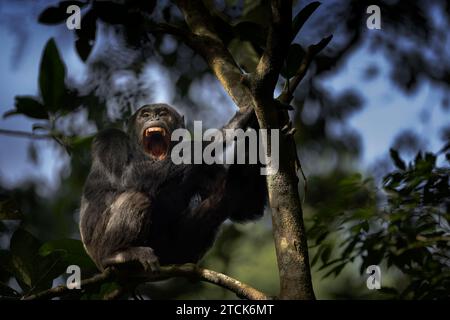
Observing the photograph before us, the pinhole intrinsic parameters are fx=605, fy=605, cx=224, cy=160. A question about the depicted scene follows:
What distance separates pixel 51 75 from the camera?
3.87m

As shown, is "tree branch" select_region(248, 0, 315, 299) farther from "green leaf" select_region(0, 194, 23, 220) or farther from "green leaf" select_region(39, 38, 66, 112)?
"green leaf" select_region(0, 194, 23, 220)

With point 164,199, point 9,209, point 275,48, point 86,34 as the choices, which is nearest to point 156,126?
point 164,199

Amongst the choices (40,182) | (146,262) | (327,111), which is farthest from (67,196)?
(327,111)

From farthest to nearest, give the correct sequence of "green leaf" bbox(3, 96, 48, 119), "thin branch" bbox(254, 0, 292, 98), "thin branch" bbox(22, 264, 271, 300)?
"green leaf" bbox(3, 96, 48, 119) → "thin branch" bbox(22, 264, 271, 300) → "thin branch" bbox(254, 0, 292, 98)

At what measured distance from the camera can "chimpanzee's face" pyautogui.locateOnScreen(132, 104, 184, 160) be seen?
5660 millimetres

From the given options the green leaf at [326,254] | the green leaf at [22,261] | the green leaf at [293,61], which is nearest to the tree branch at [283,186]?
the green leaf at [293,61]

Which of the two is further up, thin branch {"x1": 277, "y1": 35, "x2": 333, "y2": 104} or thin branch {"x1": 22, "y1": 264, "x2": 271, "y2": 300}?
thin branch {"x1": 277, "y1": 35, "x2": 333, "y2": 104}

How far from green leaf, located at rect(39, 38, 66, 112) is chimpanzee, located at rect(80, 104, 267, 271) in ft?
4.01

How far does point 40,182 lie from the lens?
314 inches

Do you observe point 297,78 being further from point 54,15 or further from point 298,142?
point 298,142

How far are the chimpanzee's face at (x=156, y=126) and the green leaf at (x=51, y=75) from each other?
1.68 metres

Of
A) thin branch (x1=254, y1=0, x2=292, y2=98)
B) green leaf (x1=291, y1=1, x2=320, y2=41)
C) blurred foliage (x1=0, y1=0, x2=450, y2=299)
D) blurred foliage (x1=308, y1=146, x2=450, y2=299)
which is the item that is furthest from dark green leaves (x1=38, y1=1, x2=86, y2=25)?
blurred foliage (x1=308, y1=146, x2=450, y2=299)

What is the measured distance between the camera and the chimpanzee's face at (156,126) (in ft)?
18.6

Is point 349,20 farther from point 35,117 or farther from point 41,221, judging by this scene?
point 41,221
